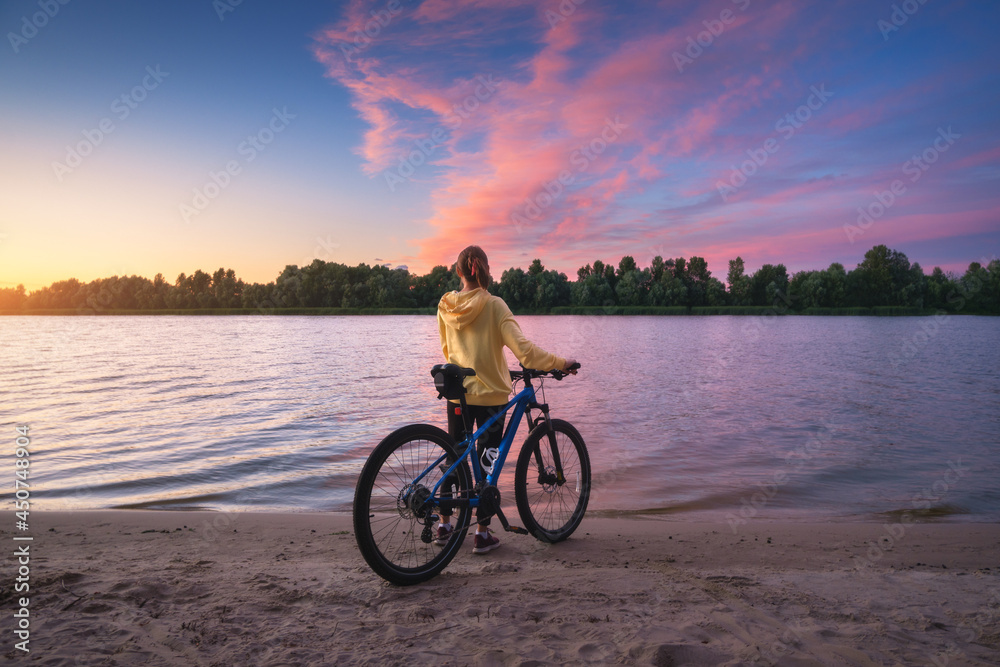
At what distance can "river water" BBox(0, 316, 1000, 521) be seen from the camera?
660cm

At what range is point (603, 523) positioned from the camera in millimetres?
5535

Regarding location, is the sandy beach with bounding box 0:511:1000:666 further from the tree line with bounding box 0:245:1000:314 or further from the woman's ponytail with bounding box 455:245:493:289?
the tree line with bounding box 0:245:1000:314

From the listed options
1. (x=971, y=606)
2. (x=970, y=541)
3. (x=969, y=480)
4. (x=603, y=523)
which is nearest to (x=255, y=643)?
(x=603, y=523)

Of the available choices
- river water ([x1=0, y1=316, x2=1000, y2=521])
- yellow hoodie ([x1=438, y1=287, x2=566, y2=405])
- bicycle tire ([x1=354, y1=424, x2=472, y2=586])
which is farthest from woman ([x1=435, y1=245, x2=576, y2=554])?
river water ([x1=0, y1=316, x2=1000, y2=521])

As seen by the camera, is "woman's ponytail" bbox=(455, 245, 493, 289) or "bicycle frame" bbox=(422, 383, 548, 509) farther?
"woman's ponytail" bbox=(455, 245, 493, 289)

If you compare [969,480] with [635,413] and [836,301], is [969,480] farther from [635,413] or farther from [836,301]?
[836,301]

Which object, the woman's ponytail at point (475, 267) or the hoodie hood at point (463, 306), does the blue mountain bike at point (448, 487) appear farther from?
the woman's ponytail at point (475, 267)

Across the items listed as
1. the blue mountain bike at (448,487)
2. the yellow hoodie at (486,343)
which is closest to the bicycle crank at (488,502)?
the blue mountain bike at (448,487)

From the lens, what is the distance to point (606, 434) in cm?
1043

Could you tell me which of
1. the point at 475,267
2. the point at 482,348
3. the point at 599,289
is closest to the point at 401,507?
the point at 482,348

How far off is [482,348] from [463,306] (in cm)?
36

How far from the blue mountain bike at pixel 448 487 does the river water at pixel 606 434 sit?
1727mm

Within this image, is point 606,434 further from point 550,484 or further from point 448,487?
point 448,487

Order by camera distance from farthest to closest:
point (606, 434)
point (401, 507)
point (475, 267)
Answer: point (606, 434) < point (475, 267) < point (401, 507)
